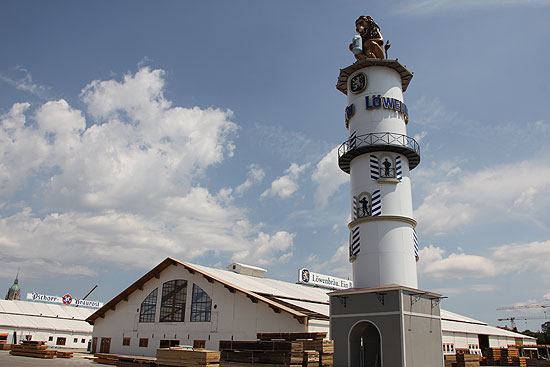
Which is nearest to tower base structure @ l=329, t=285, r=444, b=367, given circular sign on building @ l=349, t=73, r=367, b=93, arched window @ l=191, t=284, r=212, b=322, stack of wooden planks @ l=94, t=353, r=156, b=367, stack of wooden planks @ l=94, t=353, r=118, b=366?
stack of wooden planks @ l=94, t=353, r=156, b=367

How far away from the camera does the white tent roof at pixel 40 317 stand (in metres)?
54.7

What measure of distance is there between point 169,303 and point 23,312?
114ft

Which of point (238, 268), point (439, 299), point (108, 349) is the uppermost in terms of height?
point (238, 268)

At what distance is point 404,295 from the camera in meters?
22.9

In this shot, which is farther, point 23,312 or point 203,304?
point 23,312

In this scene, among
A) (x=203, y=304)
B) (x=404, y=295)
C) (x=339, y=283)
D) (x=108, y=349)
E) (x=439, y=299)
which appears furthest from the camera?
(x=339, y=283)

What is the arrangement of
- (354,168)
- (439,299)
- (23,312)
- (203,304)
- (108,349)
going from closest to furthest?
(439,299) < (354,168) < (203,304) < (108,349) < (23,312)

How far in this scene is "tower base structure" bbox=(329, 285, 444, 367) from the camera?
22281 mm

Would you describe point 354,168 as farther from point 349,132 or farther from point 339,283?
point 339,283

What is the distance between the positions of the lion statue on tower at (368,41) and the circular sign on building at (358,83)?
1.67m

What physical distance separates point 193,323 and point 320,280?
3005 cm

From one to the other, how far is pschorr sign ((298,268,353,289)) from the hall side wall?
24322mm

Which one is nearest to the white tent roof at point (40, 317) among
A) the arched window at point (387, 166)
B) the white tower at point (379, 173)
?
the white tower at point (379, 173)

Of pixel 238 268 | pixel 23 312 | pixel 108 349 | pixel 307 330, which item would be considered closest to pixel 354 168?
pixel 307 330
